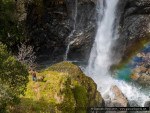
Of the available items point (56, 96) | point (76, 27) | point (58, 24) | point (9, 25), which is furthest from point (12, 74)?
point (76, 27)

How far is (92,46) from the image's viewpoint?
1686 inches

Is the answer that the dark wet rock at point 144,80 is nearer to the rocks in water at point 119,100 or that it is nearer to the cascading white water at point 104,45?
the cascading white water at point 104,45

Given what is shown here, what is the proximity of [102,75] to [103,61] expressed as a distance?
3.33m

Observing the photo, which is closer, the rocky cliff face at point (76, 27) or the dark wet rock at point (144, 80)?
the dark wet rock at point (144, 80)

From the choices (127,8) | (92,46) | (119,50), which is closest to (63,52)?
(92,46)

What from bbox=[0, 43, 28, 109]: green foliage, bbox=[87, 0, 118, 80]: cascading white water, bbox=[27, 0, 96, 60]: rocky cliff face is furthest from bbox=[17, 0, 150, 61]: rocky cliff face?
bbox=[0, 43, 28, 109]: green foliage

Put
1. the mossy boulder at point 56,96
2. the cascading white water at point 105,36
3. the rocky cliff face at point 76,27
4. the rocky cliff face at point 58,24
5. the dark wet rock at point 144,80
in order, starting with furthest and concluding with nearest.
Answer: the cascading white water at point 105,36
the rocky cliff face at point 76,27
the rocky cliff face at point 58,24
the dark wet rock at point 144,80
the mossy boulder at point 56,96

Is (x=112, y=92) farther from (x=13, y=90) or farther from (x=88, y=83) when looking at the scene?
(x=13, y=90)

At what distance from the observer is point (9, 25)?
36.5m

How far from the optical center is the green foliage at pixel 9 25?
1396 inches

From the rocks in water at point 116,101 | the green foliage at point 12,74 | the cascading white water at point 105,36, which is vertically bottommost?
the rocks in water at point 116,101

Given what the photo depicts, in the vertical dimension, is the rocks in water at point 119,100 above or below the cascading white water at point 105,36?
below

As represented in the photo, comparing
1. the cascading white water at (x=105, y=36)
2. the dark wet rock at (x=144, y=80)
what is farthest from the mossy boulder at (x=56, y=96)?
the cascading white water at (x=105, y=36)

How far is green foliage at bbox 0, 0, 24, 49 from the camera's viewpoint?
116ft
